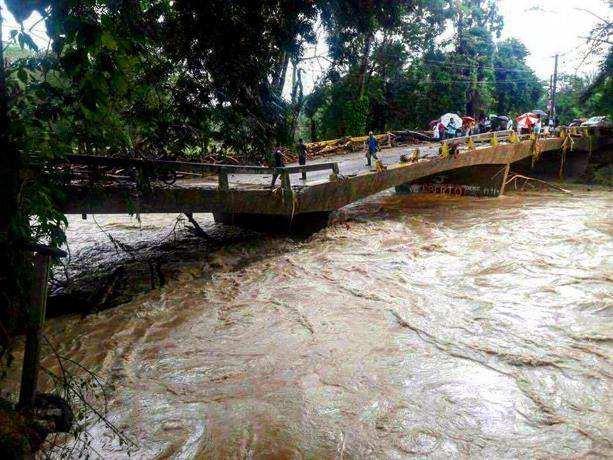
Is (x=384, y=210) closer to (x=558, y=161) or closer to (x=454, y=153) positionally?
(x=454, y=153)

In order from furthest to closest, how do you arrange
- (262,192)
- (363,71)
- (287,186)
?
(363,71)
(287,186)
(262,192)

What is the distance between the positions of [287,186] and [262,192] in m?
0.72

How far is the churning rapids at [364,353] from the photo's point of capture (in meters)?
4.65

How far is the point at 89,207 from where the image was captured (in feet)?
26.8

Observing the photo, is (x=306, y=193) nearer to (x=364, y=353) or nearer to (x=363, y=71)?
(x=364, y=353)

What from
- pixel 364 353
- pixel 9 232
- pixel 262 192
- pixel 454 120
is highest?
pixel 454 120

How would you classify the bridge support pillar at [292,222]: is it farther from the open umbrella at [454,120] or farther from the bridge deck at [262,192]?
the open umbrella at [454,120]

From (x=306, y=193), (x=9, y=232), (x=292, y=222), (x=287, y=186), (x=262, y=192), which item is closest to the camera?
(x=9, y=232)

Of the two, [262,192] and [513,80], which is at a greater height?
[513,80]

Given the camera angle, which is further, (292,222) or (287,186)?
(292,222)

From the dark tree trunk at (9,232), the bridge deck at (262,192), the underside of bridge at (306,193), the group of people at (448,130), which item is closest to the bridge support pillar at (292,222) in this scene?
the underside of bridge at (306,193)

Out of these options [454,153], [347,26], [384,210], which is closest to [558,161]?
[454,153]

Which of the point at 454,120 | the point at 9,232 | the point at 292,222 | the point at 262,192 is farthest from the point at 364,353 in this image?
the point at 454,120

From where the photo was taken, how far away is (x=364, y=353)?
20.9 feet
